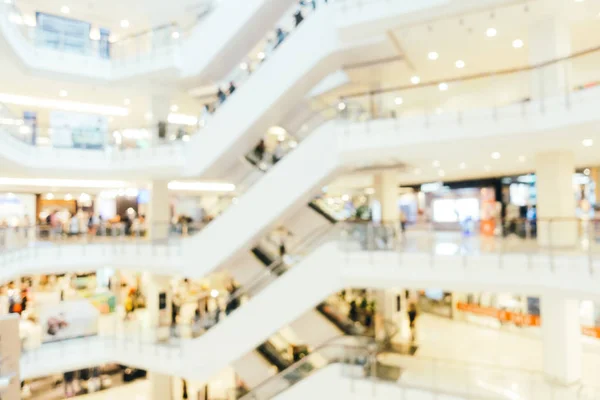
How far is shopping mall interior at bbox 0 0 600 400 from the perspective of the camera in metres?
6.87

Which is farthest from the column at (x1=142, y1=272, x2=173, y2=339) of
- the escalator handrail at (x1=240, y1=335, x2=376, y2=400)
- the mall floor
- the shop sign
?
the shop sign

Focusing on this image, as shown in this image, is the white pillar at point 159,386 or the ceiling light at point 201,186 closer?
the white pillar at point 159,386

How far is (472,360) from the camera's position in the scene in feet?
33.4

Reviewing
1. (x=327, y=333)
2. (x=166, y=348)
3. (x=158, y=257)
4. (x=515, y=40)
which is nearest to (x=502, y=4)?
(x=515, y=40)

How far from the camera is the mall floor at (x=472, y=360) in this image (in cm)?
706

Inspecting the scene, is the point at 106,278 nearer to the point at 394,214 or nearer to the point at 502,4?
the point at 394,214

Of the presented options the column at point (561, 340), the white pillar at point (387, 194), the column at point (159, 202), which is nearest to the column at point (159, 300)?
the column at point (159, 202)

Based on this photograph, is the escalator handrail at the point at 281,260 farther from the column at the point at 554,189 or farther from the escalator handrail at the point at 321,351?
the column at the point at 554,189

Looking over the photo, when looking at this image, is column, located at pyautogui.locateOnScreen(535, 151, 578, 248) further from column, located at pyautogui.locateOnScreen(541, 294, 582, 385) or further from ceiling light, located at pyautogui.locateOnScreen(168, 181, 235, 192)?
ceiling light, located at pyautogui.locateOnScreen(168, 181, 235, 192)

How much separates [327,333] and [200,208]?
11312 millimetres

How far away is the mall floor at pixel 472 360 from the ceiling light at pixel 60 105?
320 inches

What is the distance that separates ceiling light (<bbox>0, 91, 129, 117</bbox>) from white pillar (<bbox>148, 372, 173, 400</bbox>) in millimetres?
7699

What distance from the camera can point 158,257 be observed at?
9.90m

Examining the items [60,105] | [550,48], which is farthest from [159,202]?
[550,48]
